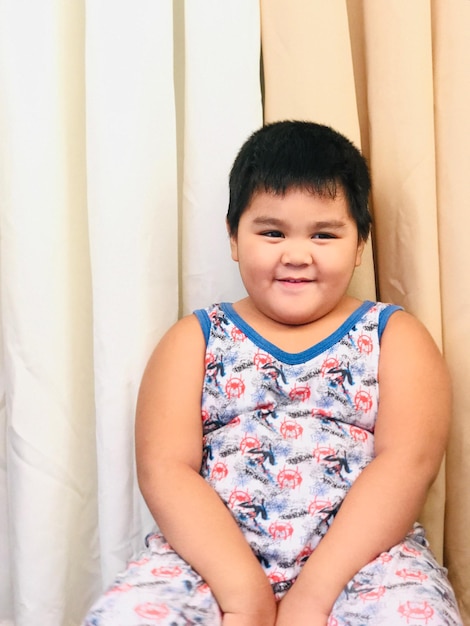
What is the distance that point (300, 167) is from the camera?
3.17ft

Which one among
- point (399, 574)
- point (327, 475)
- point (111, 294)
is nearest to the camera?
point (399, 574)

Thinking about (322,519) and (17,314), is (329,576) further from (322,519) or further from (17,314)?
(17,314)

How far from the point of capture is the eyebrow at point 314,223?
0.96m

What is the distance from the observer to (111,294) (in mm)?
1041

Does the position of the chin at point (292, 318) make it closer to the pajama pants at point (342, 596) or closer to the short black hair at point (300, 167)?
the short black hair at point (300, 167)

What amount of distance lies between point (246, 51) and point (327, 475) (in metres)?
0.60

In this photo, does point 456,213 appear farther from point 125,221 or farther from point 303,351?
point 125,221

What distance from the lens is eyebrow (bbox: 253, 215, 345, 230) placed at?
964 millimetres

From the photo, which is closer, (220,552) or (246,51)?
(220,552)

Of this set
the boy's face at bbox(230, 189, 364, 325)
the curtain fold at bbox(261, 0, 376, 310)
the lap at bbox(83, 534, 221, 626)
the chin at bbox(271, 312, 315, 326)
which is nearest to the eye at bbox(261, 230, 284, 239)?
the boy's face at bbox(230, 189, 364, 325)

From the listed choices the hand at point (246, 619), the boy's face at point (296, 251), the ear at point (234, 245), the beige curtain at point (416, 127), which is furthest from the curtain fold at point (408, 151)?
the hand at point (246, 619)

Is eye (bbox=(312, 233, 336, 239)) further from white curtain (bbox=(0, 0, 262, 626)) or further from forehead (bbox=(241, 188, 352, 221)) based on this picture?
white curtain (bbox=(0, 0, 262, 626))

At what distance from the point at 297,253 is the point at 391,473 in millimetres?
298

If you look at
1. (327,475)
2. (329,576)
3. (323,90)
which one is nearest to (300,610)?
(329,576)
